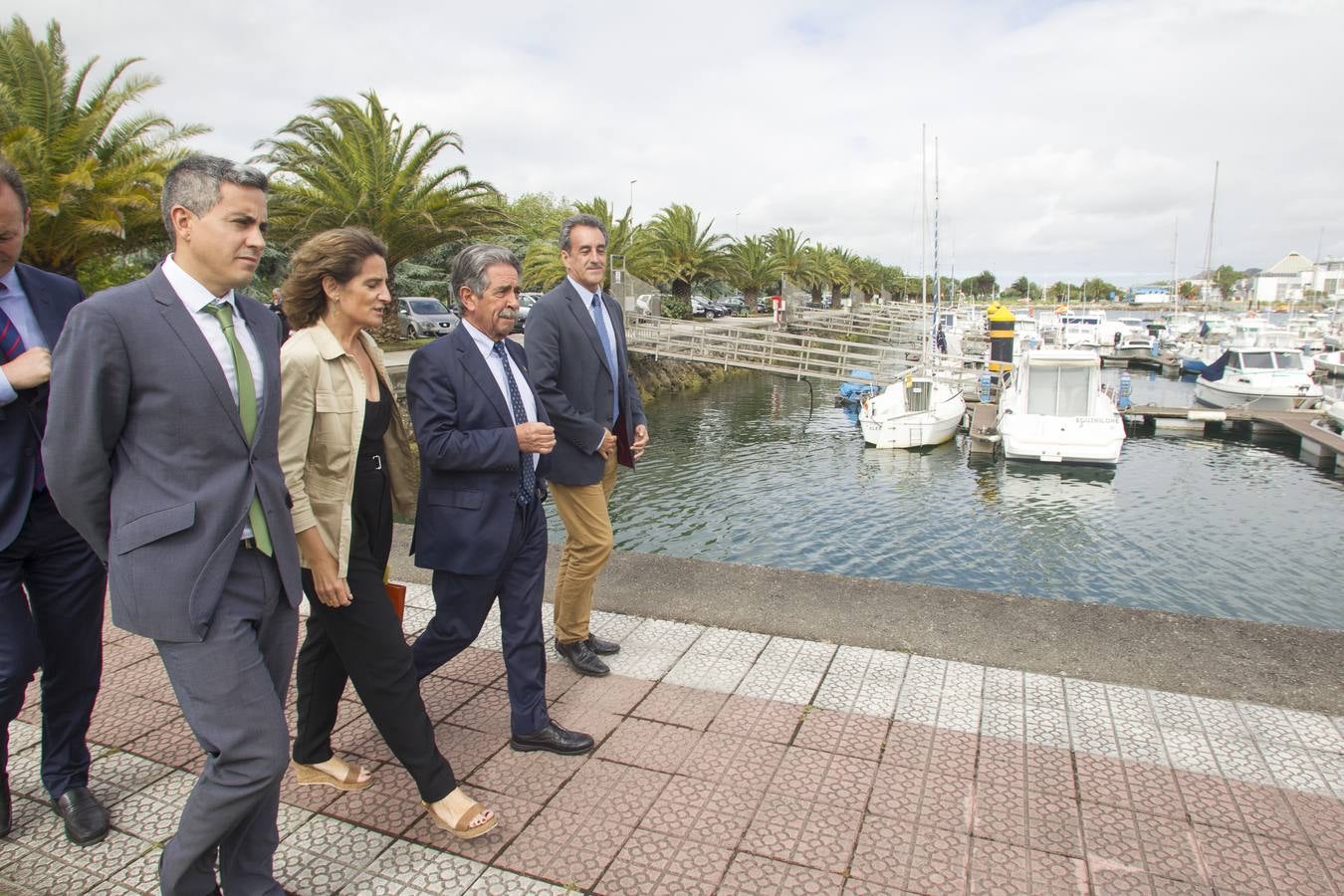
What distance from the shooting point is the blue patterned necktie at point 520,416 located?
10.0ft

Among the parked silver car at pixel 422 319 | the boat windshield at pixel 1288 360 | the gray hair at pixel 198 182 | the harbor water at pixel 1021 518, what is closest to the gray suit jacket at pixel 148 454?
the gray hair at pixel 198 182

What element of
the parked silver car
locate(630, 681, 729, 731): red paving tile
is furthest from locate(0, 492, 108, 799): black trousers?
the parked silver car

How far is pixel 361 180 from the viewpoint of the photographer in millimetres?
18984

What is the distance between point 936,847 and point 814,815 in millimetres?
387

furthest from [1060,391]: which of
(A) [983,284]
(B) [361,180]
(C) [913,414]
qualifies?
(A) [983,284]

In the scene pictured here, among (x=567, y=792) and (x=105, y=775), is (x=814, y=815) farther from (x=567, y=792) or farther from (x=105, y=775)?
(x=105, y=775)

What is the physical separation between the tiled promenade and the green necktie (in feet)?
3.61

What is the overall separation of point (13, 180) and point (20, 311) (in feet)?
1.34

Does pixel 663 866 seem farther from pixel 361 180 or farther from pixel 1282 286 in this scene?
pixel 1282 286

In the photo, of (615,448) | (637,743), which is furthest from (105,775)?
(615,448)

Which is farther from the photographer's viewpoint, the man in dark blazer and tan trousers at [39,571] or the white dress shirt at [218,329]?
the man in dark blazer and tan trousers at [39,571]

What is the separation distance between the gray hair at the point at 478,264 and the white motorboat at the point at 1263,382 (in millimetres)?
30576

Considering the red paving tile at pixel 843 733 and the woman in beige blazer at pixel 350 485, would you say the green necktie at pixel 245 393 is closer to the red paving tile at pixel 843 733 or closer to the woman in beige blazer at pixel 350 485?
the woman in beige blazer at pixel 350 485

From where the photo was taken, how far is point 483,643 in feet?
13.3
